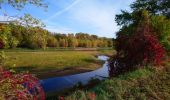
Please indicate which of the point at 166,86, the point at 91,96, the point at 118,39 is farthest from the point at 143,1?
the point at 91,96

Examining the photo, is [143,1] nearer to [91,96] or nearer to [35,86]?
→ [91,96]

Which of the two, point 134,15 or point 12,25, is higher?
point 134,15

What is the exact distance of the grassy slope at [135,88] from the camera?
11041 mm

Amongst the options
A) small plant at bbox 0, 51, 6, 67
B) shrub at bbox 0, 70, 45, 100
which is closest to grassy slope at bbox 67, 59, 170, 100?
shrub at bbox 0, 70, 45, 100

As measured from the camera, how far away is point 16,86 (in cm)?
660

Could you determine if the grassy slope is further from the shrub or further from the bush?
the shrub

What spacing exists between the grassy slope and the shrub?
370cm

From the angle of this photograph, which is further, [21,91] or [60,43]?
[60,43]

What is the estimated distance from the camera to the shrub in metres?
6.47

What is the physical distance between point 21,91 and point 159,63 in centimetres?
1204

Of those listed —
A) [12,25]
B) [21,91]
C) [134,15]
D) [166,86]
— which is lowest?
[166,86]

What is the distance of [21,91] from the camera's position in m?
6.61

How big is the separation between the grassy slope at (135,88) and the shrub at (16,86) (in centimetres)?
370

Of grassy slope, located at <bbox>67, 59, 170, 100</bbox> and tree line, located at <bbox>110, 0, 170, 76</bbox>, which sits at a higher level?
tree line, located at <bbox>110, 0, 170, 76</bbox>
